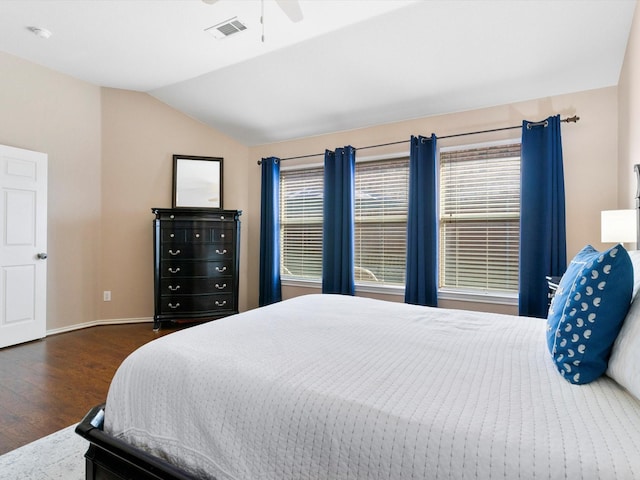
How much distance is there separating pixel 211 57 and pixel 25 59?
6.45 ft

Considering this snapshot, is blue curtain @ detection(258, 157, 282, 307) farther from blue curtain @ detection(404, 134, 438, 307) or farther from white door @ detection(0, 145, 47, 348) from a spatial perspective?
white door @ detection(0, 145, 47, 348)

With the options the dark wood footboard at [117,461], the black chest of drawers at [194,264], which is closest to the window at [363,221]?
the black chest of drawers at [194,264]

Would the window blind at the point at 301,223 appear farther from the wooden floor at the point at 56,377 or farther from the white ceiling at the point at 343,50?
the wooden floor at the point at 56,377

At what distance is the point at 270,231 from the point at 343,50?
2417mm

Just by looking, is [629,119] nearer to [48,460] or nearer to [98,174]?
[48,460]

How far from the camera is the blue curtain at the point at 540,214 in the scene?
9.99 ft

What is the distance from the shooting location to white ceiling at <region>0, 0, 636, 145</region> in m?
2.57

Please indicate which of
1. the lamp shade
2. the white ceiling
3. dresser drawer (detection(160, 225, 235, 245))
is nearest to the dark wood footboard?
the lamp shade

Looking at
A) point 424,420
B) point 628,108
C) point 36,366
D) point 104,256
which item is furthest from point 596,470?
point 104,256

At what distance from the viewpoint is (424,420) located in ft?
2.69

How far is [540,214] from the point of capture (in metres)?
3.11

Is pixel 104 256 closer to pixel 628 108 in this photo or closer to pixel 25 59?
pixel 25 59

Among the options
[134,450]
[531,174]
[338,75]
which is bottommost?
[134,450]

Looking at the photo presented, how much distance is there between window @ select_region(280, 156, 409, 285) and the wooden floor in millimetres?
1957
